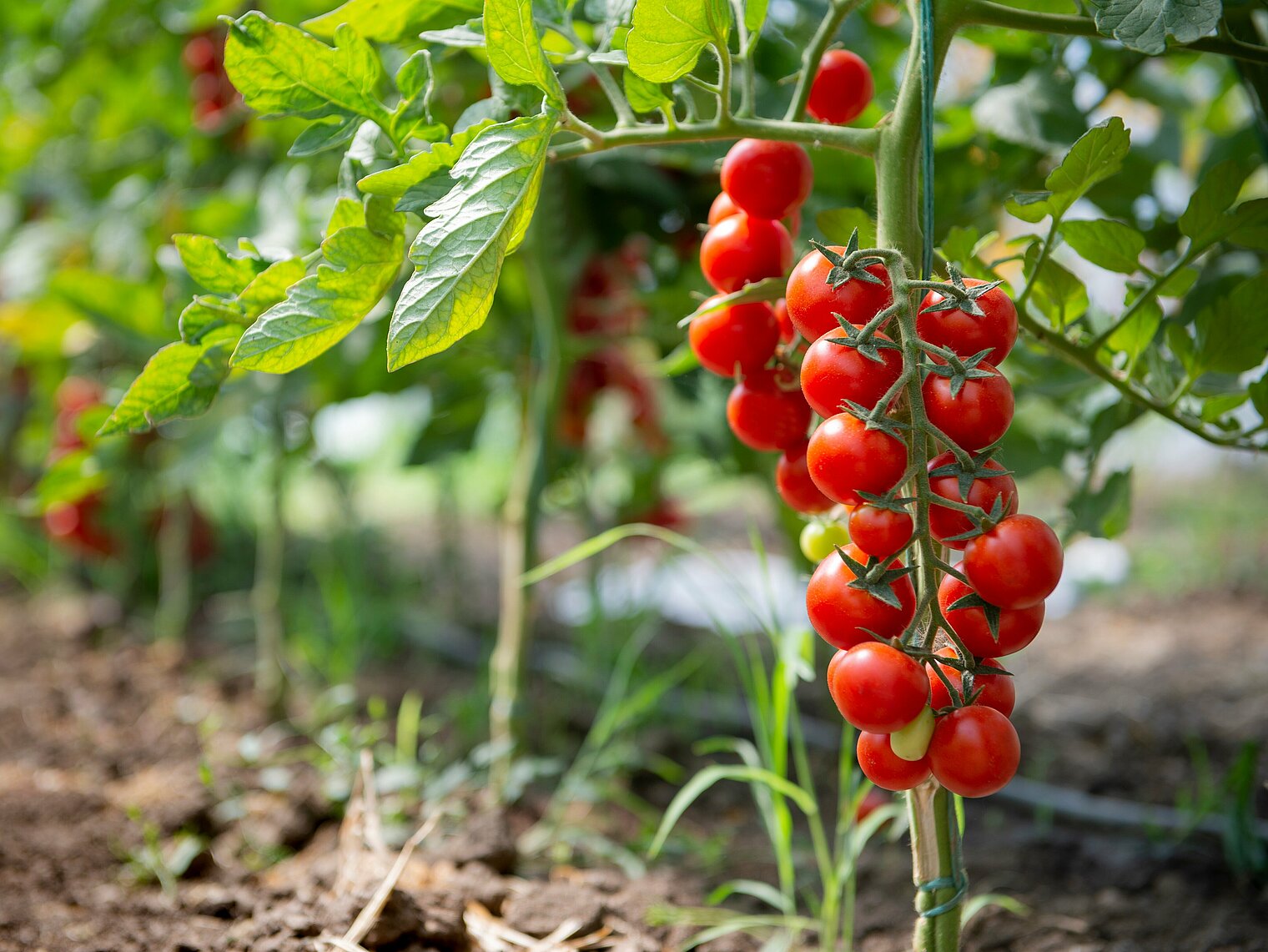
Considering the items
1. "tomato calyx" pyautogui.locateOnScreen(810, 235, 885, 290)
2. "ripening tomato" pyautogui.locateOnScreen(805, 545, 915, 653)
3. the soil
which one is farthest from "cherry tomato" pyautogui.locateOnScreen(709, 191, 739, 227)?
the soil

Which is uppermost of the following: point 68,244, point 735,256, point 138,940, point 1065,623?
point 735,256

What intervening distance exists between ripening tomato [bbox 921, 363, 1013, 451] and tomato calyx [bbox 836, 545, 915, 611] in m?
0.07

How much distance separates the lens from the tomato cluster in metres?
0.45

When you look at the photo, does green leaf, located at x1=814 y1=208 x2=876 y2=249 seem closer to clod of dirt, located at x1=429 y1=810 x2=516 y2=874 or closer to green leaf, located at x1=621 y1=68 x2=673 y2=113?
green leaf, located at x1=621 y1=68 x2=673 y2=113

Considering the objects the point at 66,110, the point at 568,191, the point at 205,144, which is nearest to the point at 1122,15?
the point at 568,191

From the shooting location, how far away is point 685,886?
3.00ft

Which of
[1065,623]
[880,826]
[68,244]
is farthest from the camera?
[1065,623]

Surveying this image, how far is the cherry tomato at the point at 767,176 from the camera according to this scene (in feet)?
1.86

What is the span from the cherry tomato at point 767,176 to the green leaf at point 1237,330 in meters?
0.28

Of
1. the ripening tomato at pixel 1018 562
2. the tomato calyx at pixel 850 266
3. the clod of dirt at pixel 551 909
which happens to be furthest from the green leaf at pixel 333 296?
the clod of dirt at pixel 551 909

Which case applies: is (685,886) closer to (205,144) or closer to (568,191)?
(568,191)

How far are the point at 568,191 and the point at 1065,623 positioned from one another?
1.64m

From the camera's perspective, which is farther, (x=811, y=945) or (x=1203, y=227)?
(x=811, y=945)

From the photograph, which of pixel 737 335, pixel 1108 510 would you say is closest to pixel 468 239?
pixel 737 335
